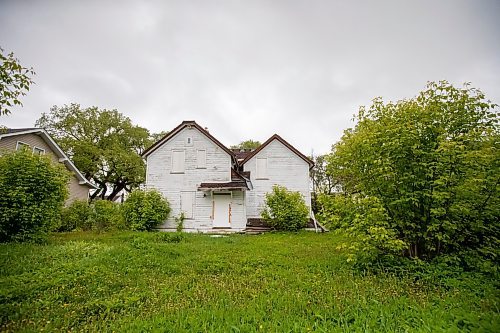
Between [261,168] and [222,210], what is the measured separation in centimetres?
458

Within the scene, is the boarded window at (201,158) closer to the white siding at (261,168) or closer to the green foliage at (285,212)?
the white siding at (261,168)

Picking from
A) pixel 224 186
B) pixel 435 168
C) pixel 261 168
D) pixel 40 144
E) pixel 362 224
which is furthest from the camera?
pixel 261 168

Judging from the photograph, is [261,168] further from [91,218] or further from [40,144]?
[40,144]

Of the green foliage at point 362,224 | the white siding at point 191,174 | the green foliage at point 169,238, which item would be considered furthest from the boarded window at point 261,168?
the green foliage at point 362,224

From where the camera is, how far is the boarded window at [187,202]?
60.0ft

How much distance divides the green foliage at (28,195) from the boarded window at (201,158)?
8288 millimetres

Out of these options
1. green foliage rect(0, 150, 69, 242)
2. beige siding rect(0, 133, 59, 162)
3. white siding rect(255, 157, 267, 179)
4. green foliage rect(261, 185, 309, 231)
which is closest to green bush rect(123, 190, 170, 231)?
beige siding rect(0, 133, 59, 162)

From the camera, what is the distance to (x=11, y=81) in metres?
4.23

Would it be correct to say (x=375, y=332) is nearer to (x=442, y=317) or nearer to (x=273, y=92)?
(x=442, y=317)

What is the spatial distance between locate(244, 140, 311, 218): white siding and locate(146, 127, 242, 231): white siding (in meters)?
2.37

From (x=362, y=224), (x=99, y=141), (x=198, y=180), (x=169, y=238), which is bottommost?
(x=169, y=238)

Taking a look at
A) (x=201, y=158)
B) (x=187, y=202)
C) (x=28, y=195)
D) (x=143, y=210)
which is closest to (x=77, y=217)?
(x=143, y=210)

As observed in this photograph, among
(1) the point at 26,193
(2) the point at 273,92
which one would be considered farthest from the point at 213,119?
(1) the point at 26,193

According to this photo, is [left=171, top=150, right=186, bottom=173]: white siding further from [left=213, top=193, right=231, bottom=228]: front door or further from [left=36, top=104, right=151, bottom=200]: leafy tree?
[left=36, top=104, right=151, bottom=200]: leafy tree
